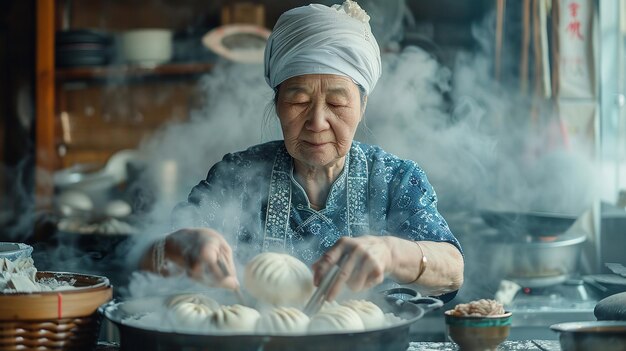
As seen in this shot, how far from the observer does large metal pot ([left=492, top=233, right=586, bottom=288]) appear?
4.01m

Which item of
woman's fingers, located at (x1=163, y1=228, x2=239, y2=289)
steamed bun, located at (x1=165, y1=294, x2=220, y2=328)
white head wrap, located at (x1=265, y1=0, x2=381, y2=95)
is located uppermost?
white head wrap, located at (x1=265, y1=0, x2=381, y2=95)

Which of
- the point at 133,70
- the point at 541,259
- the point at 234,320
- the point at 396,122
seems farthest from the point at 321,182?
the point at 133,70

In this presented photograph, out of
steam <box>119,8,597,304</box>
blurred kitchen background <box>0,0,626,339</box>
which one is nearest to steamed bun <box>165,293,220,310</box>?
blurred kitchen background <box>0,0,626,339</box>

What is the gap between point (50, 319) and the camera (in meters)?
1.90

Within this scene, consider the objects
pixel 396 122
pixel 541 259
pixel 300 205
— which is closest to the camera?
pixel 300 205

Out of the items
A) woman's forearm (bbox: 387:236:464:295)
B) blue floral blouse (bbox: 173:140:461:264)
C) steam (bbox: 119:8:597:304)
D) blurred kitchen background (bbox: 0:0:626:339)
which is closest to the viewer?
woman's forearm (bbox: 387:236:464:295)

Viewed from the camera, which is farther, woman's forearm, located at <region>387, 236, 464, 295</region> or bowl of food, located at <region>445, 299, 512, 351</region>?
woman's forearm, located at <region>387, 236, 464, 295</region>

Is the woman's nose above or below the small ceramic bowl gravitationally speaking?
above

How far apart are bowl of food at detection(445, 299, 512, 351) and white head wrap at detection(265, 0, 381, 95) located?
89 centimetres

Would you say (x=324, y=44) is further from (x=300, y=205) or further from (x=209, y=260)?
(x=209, y=260)

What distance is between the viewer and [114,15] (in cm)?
567

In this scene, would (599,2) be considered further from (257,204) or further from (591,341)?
(591,341)

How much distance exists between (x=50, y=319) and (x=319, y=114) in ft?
3.41

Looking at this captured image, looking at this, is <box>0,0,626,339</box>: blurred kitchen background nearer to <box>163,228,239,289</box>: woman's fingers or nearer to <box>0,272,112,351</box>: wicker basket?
<box>163,228,239,289</box>: woman's fingers
